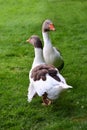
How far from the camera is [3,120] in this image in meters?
5.76

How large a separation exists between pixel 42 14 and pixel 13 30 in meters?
2.50

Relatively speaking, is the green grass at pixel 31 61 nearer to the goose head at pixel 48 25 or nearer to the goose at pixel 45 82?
the goose at pixel 45 82

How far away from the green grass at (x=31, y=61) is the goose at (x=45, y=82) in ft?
0.76

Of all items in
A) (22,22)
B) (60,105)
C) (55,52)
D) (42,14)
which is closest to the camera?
(60,105)

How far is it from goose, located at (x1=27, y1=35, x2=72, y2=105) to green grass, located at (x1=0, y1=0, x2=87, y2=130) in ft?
0.76

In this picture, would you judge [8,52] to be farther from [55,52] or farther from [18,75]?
[55,52]

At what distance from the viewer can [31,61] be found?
8.69m

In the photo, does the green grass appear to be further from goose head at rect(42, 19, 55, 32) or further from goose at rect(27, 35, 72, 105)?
goose head at rect(42, 19, 55, 32)

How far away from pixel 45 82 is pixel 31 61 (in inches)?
118

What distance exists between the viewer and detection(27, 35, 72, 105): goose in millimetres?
5594

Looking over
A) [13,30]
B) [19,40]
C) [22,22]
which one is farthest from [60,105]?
[22,22]

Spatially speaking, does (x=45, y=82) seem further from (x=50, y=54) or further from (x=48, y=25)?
(x=48, y=25)

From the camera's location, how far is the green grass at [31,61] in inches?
226

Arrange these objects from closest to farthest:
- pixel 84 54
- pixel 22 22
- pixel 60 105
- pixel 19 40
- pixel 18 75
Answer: pixel 60 105
pixel 18 75
pixel 84 54
pixel 19 40
pixel 22 22
